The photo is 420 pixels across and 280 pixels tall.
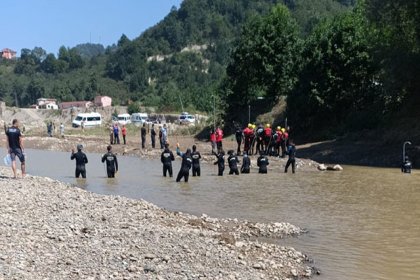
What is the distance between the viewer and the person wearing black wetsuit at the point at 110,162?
25.4 metres

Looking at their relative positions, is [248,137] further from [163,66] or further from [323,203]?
[163,66]

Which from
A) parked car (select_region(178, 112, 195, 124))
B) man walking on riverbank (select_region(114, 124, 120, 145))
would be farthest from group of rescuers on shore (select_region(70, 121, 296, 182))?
parked car (select_region(178, 112, 195, 124))

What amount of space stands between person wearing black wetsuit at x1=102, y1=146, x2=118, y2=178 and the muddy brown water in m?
0.38

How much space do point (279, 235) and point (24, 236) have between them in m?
5.91

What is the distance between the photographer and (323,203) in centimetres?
1978

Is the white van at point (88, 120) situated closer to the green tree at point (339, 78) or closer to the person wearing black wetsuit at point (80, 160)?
the green tree at point (339, 78)

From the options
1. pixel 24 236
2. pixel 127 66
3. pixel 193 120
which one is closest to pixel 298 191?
pixel 24 236

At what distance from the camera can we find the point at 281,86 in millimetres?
52062

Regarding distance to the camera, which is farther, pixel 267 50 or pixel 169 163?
pixel 267 50

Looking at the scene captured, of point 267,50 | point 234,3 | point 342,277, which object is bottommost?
point 342,277

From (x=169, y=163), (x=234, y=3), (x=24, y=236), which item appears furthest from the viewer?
(x=234, y=3)

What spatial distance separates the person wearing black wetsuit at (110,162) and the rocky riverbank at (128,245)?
9734mm

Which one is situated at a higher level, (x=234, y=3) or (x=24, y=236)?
(x=234, y=3)

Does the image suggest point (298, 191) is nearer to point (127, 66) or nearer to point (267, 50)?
point (267, 50)
